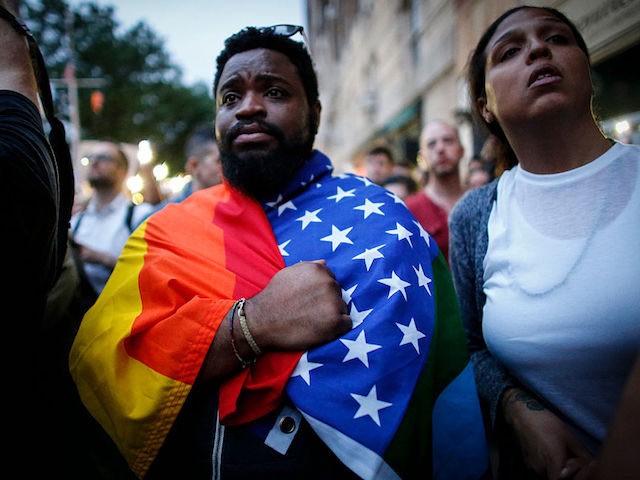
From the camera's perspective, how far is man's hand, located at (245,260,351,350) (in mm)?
1156

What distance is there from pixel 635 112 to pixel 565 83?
6.32m

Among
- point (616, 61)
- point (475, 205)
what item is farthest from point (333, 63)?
point (475, 205)

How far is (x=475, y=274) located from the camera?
157 centimetres

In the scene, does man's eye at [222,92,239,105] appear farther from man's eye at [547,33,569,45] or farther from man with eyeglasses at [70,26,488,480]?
man's eye at [547,33,569,45]

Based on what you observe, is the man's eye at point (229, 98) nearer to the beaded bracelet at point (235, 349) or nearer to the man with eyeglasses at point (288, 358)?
the man with eyeglasses at point (288, 358)

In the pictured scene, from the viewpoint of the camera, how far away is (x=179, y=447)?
123cm

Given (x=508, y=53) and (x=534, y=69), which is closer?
(x=534, y=69)

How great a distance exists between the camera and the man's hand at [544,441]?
3.51ft

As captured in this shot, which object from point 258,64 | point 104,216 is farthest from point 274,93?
point 104,216

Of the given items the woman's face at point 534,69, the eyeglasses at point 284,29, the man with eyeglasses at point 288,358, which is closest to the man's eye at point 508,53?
the woman's face at point 534,69

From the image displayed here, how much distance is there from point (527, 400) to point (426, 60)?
8825 mm

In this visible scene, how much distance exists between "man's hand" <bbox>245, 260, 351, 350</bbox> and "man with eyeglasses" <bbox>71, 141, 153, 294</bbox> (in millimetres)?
2488

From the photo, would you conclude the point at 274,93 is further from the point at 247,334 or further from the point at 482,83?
the point at 247,334

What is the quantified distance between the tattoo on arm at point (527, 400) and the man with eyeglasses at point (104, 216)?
2.96 meters
